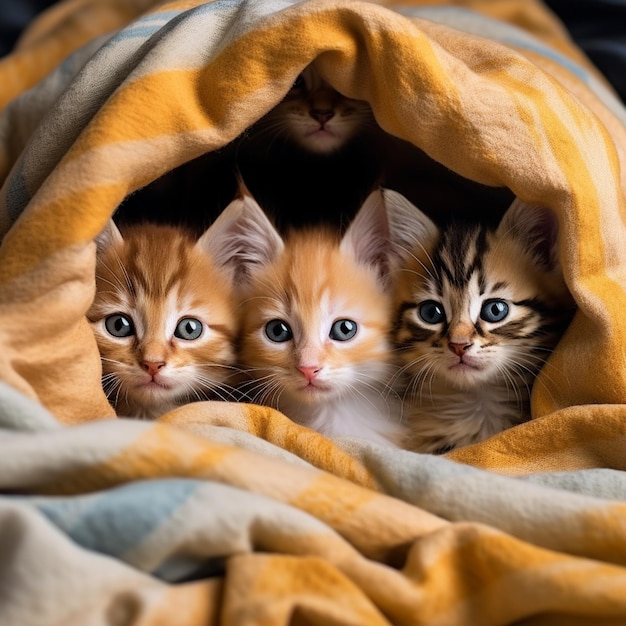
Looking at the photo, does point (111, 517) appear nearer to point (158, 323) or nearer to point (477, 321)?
point (158, 323)

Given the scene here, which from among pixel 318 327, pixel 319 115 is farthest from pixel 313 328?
pixel 319 115

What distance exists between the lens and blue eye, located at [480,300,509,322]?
1171 millimetres

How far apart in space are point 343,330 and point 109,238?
41cm

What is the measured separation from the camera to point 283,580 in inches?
26.7

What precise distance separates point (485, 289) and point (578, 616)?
57cm

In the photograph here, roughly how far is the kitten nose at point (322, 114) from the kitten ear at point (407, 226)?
0.25m

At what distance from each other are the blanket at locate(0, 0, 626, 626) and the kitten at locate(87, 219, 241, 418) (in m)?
0.16

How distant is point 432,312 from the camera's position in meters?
1.22

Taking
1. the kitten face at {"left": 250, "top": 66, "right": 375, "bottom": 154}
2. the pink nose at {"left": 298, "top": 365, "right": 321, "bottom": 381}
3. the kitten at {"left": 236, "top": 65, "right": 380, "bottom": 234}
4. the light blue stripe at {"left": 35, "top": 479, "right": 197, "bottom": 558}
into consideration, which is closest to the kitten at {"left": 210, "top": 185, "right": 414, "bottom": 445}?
the pink nose at {"left": 298, "top": 365, "right": 321, "bottom": 381}

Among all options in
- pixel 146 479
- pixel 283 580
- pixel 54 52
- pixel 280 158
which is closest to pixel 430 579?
pixel 283 580

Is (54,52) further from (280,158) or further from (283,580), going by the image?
(283,580)

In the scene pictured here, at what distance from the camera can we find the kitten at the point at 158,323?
45.8 inches

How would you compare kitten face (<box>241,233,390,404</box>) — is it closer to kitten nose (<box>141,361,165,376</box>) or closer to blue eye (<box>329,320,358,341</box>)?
blue eye (<box>329,320,358,341</box>)

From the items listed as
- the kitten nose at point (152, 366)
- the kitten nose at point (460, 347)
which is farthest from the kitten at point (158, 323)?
the kitten nose at point (460, 347)
